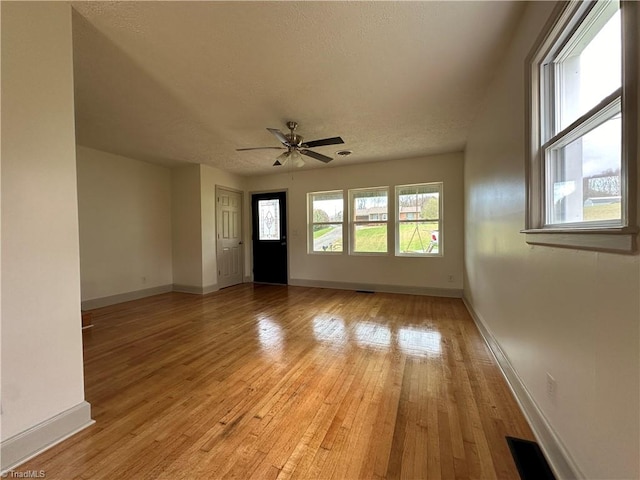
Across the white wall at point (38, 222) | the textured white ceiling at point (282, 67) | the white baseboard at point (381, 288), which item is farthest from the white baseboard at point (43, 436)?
the white baseboard at point (381, 288)

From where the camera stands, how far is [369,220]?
5.49 m

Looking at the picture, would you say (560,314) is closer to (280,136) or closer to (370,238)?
(280,136)

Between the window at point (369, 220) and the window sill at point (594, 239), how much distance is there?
3.91m

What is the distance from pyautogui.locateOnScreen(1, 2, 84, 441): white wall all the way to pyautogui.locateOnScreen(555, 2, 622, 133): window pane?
265 cm

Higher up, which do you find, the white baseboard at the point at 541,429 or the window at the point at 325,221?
the window at the point at 325,221

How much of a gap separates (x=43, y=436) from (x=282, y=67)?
288cm

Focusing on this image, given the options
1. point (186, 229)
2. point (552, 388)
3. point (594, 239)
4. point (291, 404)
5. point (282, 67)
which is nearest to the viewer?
point (594, 239)

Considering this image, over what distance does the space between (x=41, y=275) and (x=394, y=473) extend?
2.13m

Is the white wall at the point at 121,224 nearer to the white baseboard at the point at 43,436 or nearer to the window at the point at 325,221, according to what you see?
the window at the point at 325,221

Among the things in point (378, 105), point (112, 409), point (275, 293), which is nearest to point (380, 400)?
point (112, 409)

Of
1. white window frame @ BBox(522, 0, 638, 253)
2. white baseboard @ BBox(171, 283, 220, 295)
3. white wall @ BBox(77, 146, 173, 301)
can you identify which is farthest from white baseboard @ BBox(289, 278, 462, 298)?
white window frame @ BBox(522, 0, 638, 253)

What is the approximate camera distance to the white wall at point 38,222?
134cm

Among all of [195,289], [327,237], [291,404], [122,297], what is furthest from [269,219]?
[291,404]

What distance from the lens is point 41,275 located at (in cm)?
147
